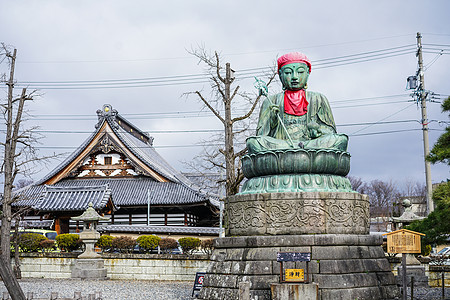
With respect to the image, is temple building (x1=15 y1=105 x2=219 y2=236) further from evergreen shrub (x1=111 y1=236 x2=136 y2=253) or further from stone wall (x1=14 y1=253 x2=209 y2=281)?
stone wall (x1=14 y1=253 x2=209 y2=281)

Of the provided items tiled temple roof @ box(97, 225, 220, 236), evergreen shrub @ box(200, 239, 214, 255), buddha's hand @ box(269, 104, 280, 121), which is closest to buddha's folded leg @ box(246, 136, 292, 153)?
buddha's hand @ box(269, 104, 280, 121)

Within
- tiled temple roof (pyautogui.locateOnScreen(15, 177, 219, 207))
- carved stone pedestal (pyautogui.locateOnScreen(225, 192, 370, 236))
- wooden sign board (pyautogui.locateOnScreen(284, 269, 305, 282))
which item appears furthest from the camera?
tiled temple roof (pyautogui.locateOnScreen(15, 177, 219, 207))

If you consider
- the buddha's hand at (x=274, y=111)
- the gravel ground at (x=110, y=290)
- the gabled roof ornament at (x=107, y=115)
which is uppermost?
the gabled roof ornament at (x=107, y=115)

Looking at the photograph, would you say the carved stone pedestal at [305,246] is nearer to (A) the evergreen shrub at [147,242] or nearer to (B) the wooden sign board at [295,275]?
(B) the wooden sign board at [295,275]

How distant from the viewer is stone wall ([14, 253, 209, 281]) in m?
18.8

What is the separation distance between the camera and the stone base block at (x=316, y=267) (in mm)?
8695

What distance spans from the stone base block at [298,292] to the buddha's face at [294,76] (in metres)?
4.70

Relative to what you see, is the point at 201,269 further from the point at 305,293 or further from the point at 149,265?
the point at 305,293

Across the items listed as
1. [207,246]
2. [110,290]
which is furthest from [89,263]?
[207,246]

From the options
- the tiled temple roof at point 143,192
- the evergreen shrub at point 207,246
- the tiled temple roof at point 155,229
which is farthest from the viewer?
the tiled temple roof at point 143,192

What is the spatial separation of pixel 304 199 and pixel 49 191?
20.9 m

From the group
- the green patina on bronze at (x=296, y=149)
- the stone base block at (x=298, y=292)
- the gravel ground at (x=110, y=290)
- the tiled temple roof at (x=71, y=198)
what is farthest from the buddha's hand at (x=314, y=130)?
the tiled temple roof at (x=71, y=198)

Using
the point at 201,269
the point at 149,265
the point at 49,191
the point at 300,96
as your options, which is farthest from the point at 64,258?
the point at 300,96

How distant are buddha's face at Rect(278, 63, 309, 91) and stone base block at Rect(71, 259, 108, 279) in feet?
37.9
